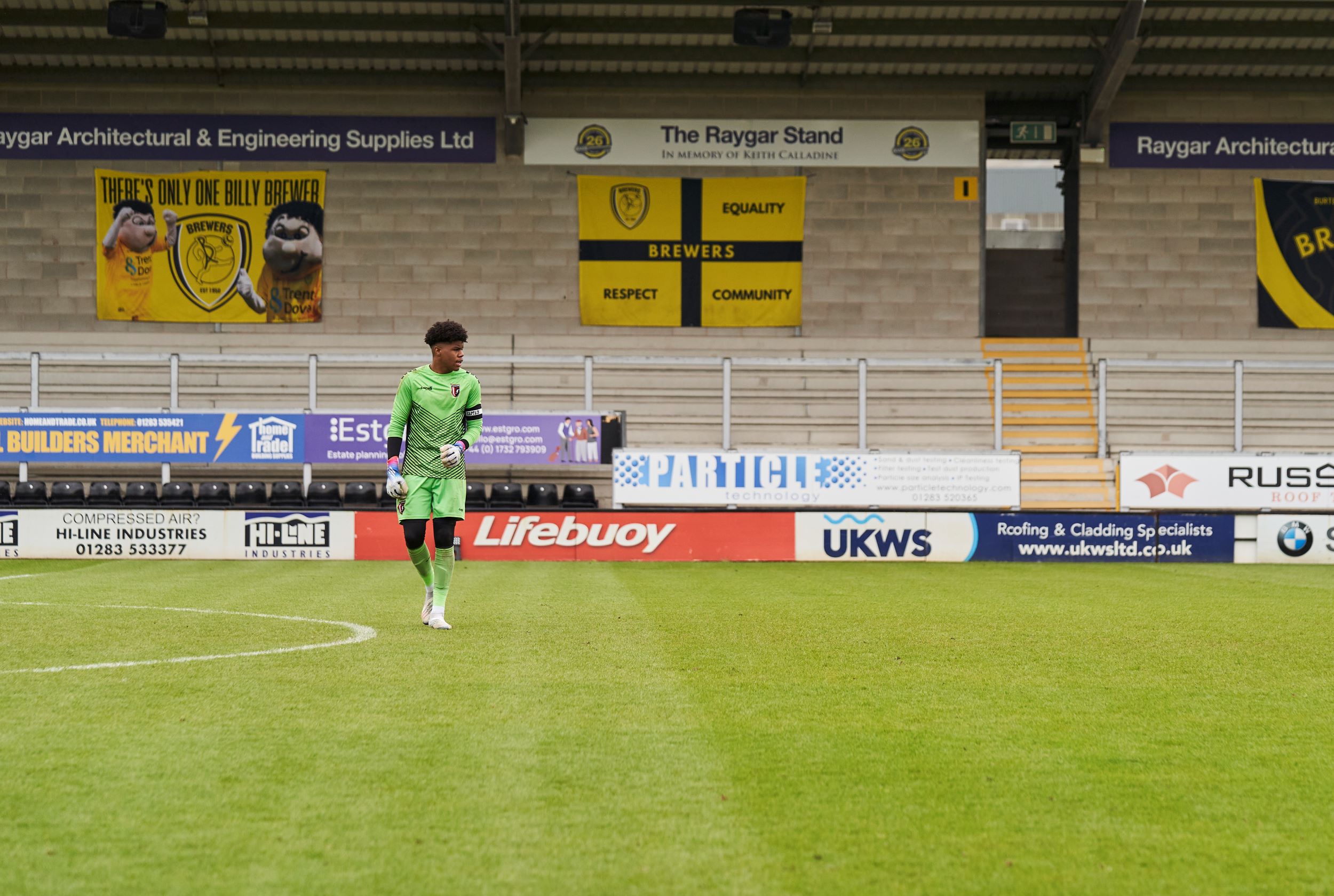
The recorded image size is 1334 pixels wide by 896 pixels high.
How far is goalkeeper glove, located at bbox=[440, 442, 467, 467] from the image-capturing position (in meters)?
8.80

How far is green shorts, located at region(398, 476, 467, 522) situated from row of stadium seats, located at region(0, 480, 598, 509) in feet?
31.2

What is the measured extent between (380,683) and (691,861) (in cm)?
311

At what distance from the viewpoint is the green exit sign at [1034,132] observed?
26109mm

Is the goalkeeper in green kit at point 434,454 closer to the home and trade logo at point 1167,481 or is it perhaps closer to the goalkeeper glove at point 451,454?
the goalkeeper glove at point 451,454

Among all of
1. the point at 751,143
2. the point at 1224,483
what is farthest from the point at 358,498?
the point at 1224,483

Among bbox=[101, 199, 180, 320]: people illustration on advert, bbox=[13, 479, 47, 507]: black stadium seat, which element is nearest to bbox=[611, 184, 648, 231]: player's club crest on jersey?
bbox=[101, 199, 180, 320]: people illustration on advert

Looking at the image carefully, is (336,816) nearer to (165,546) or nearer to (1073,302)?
(165,546)

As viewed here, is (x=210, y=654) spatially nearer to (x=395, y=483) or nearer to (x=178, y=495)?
(x=395, y=483)

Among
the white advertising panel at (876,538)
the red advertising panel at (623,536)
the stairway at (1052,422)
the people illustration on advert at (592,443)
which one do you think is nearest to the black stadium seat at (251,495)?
the red advertising panel at (623,536)

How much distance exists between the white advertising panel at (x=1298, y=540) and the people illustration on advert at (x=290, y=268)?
57.7 ft

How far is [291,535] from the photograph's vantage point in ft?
57.8

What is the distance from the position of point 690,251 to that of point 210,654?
18.8 metres

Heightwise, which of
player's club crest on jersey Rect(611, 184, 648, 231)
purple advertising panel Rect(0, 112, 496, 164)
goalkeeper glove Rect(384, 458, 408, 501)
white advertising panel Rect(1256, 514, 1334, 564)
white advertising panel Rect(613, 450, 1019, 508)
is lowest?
white advertising panel Rect(1256, 514, 1334, 564)

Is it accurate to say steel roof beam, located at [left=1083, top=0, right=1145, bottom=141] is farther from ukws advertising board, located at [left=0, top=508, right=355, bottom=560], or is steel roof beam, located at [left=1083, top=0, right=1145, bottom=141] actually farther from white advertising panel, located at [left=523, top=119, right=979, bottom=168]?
ukws advertising board, located at [left=0, top=508, right=355, bottom=560]
